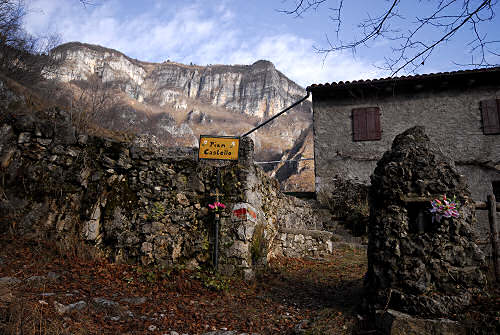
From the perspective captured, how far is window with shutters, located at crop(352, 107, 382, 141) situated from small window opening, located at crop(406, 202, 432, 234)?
9628mm

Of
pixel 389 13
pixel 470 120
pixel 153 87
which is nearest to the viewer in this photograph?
pixel 389 13

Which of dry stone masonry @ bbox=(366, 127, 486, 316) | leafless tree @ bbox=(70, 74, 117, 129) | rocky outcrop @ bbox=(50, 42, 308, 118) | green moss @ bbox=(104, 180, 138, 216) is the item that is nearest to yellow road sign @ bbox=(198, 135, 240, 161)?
green moss @ bbox=(104, 180, 138, 216)

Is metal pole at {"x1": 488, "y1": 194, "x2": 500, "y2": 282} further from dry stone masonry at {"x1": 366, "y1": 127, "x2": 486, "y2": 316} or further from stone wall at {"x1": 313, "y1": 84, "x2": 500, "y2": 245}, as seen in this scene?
stone wall at {"x1": 313, "y1": 84, "x2": 500, "y2": 245}

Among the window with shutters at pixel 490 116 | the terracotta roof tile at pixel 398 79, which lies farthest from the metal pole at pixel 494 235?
the window with shutters at pixel 490 116

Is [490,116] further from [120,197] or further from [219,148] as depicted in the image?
[120,197]

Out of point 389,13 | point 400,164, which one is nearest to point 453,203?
point 400,164

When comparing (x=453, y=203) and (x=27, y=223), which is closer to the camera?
(x=453, y=203)

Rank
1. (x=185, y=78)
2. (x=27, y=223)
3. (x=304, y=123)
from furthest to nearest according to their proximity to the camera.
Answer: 1. (x=185, y=78)
2. (x=304, y=123)
3. (x=27, y=223)

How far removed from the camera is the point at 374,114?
12766 millimetres

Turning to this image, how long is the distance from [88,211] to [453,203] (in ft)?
18.1

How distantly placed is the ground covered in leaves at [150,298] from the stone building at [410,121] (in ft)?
25.3

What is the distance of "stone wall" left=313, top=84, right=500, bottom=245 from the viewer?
11555mm

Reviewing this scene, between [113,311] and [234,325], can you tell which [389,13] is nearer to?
[234,325]

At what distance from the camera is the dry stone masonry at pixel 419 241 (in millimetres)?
3137
